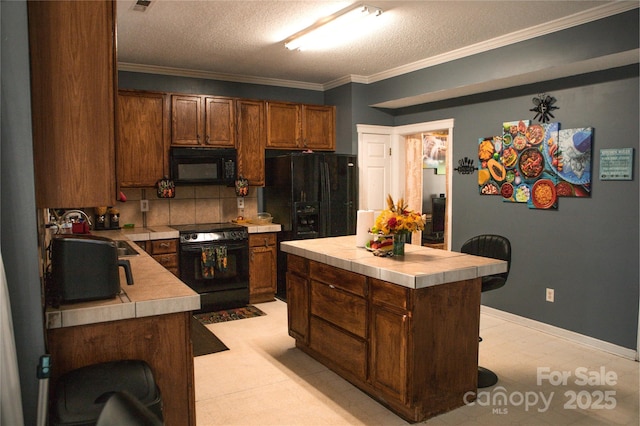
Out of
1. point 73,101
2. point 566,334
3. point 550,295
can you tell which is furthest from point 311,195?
point 73,101

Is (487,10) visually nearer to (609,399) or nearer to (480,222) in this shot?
(480,222)

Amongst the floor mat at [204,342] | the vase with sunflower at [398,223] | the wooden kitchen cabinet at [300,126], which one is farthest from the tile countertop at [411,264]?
the wooden kitchen cabinet at [300,126]

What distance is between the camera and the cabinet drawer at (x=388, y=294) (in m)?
2.65

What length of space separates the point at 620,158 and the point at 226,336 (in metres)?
3.65

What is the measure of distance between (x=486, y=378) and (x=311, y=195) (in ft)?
9.19

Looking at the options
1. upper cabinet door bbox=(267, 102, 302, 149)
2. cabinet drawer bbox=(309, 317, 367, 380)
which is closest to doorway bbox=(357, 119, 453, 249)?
upper cabinet door bbox=(267, 102, 302, 149)

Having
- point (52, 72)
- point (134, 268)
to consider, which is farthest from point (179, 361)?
point (52, 72)

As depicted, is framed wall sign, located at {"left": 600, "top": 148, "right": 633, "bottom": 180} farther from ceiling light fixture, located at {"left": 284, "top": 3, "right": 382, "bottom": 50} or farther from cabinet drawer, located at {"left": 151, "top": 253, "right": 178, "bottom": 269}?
cabinet drawer, located at {"left": 151, "top": 253, "right": 178, "bottom": 269}

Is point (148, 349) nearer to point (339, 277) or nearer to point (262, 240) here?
point (339, 277)

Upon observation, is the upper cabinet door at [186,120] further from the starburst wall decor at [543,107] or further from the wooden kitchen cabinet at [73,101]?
the starburst wall decor at [543,107]

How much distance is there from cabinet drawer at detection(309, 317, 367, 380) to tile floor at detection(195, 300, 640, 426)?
0.14 metres

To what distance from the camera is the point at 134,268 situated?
2.80 meters

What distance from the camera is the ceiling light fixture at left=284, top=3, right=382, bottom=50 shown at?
3.37 meters

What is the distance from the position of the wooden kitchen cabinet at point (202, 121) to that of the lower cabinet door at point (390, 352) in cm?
313
